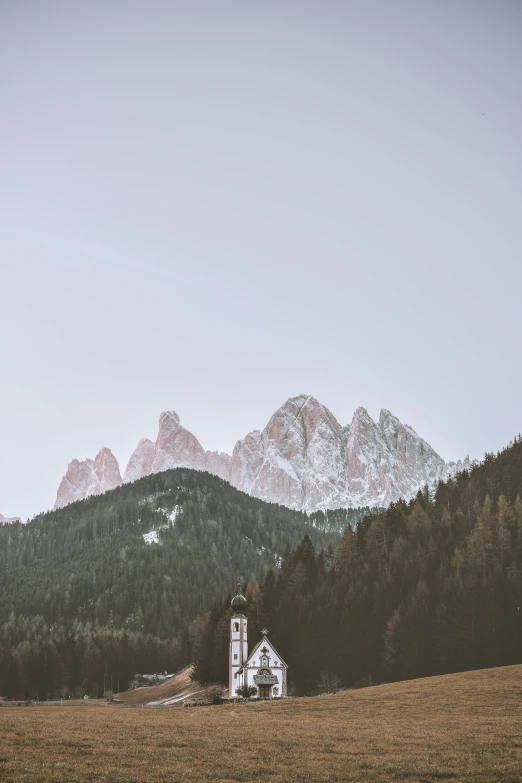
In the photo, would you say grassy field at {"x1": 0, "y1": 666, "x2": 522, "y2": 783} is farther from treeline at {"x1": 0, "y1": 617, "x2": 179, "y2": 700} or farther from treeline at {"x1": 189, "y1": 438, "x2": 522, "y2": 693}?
treeline at {"x1": 0, "y1": 617, "x2": 179, "y2": 700}

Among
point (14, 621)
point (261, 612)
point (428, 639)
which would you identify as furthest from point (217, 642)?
point (14, 621)

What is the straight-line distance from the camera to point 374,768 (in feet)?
84.2

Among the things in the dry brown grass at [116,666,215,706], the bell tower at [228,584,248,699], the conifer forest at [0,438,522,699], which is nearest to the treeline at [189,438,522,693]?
the conifer forest at [0,438,522,699]

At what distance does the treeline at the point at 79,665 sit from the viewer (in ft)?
378

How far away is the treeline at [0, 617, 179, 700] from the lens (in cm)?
11534

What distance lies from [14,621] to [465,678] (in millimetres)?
133146

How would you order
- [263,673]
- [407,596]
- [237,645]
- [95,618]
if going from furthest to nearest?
[95,618] < [237,645] < [263,673] < [407,596]

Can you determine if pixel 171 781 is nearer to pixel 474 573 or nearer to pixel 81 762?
pixel 81 762

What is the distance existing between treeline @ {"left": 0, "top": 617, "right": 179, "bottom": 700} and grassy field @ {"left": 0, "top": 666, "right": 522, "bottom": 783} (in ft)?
259

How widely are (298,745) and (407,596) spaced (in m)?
48.5

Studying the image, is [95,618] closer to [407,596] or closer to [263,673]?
[263,673]

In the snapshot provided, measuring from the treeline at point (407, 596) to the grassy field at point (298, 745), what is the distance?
21.0 metres

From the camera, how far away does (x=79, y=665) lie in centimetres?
12100

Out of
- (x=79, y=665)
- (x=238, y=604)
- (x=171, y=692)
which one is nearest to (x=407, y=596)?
(x=238, y=604)
